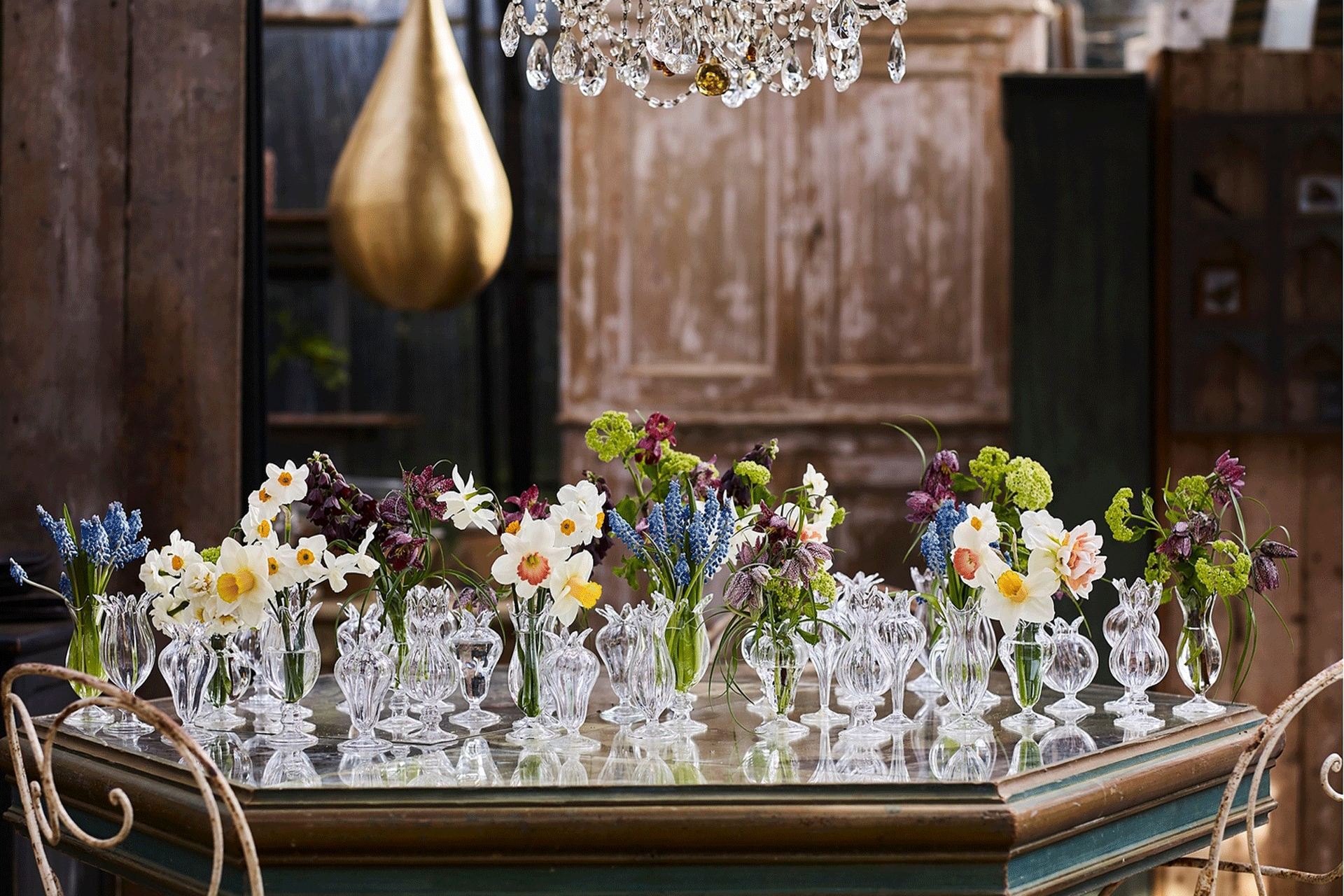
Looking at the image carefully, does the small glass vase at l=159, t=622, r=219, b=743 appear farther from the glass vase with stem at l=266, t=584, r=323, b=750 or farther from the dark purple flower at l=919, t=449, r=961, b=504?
the dark purple flower at l=919, t=449, r=961, b=504

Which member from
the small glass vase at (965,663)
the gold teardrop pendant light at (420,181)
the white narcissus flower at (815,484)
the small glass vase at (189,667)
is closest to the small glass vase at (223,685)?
the small glass vase at (189,667)

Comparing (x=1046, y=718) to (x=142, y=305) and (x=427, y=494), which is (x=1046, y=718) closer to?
(x=427, y=494)

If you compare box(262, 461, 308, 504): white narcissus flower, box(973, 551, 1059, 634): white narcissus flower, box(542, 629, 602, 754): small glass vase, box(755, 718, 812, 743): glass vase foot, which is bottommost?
box(755, 718, 812, 743): glass vase foot

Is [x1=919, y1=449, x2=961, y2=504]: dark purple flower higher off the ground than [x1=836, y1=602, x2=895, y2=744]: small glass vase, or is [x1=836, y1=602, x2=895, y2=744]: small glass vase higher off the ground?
[x1=919, y1=449, x2=961, y2=504]: dark purple flower

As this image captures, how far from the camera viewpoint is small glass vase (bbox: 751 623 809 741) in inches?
61.4

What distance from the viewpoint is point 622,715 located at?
1.62m

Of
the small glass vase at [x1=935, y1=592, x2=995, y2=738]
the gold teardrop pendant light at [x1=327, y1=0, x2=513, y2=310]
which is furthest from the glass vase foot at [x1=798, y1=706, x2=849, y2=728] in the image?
the gold teardrop pendant light at [x1=327, y1=0, x2=513, y2=310]

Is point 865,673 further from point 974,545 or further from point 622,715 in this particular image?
point 622,715

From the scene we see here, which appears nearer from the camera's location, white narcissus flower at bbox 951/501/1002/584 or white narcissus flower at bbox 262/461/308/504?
white narcissus flower at bbox 951/501/1002/584

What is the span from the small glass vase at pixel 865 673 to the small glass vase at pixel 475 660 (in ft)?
1.32

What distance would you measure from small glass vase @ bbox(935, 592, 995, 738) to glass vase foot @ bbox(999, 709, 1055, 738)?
0.03m

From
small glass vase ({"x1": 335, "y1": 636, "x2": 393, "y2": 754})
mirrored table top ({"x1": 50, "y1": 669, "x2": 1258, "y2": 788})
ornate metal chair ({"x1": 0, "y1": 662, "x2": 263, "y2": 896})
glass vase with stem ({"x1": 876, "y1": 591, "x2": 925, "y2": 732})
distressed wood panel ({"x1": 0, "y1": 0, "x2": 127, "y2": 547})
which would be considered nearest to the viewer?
ornate metal chair ({"x1": 0, "y1": 662, "x2": 263, "y2": 896})

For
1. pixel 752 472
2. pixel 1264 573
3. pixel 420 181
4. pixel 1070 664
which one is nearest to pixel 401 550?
pixel 752 472

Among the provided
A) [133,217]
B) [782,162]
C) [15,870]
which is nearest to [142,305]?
[133,217]
